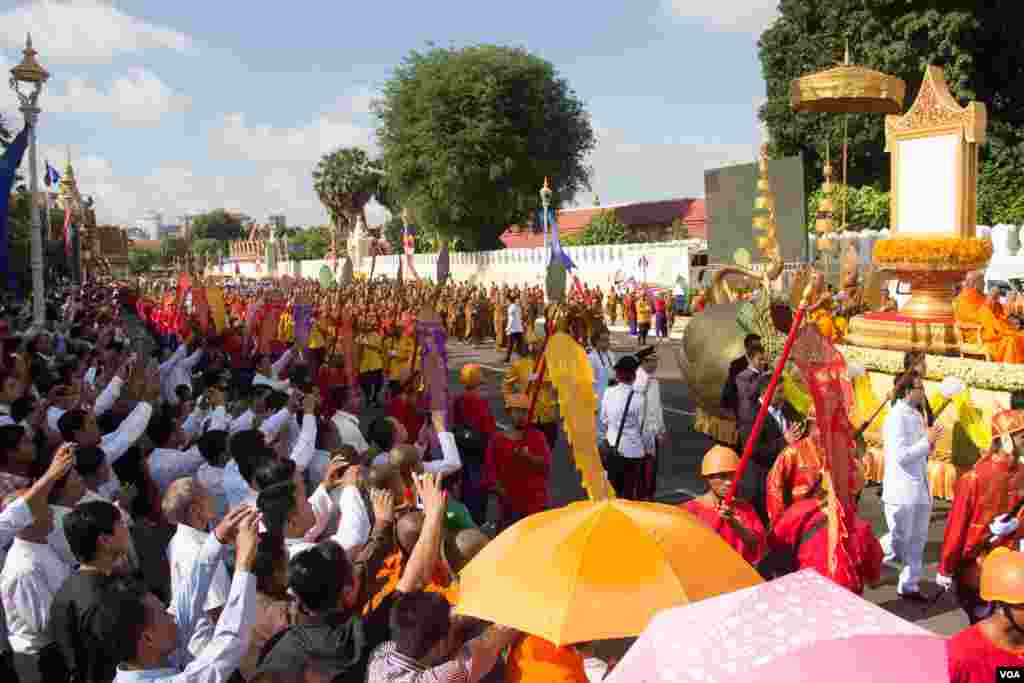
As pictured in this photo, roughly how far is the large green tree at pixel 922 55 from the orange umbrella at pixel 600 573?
24.8 metres

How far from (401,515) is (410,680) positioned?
1.08 m

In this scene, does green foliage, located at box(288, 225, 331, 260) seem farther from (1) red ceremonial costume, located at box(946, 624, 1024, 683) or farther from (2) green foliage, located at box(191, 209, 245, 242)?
(1) red ceremonial costume, located at box(946, 624, 1024, 683)

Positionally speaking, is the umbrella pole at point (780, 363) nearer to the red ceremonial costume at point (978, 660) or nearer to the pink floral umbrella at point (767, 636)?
the red ceremonial costume at point (978, 660)

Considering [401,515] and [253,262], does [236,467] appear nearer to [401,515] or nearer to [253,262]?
[401,515]

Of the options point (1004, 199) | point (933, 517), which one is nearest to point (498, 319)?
point (1004, 199)

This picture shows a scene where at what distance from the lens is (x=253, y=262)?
77.1 m

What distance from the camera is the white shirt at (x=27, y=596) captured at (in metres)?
3.49

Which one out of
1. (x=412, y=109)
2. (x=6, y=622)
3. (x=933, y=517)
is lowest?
(x=933, y=517)

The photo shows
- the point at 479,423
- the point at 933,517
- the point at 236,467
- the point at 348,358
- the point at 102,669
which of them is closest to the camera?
the point at 102,669

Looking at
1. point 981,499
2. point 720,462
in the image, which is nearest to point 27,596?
point 720,462

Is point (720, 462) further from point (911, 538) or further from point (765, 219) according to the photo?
point (765, 219)

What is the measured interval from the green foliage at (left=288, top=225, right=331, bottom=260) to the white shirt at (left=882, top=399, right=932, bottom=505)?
69031 mm

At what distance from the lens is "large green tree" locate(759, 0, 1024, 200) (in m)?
26.7

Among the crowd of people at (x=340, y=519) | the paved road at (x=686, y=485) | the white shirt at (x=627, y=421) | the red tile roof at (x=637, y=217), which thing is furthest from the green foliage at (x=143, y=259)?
the white shirt at (x=627, y=421)
